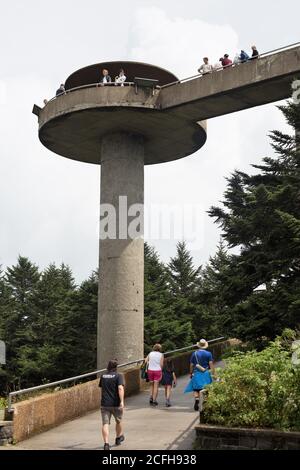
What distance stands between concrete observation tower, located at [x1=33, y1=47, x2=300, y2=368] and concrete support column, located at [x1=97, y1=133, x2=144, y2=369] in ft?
0.11

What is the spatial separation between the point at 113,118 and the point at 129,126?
0.94 m

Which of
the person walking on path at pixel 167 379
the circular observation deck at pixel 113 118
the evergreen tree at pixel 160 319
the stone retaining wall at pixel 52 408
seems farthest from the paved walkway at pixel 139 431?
the evergreen tree at pixel 160 319

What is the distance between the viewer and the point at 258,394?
31.1 feet

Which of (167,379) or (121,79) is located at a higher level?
(121,79)

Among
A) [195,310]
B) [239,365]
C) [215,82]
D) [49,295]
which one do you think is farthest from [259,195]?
[49,295]

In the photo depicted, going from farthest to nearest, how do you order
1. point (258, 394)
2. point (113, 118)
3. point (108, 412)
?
1. point (113, 118)
2. point (108, 412)
3. point (258, 394)

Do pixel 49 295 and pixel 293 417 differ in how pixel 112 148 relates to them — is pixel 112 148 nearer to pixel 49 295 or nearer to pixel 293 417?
pixel 293 417

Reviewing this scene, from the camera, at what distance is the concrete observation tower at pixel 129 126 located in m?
21.1

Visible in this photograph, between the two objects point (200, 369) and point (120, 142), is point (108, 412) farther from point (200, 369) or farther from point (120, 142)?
point (120, 142)

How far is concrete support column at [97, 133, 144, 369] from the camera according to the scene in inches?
872

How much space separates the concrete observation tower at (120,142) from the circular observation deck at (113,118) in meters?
0.04

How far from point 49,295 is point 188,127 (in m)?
31.3

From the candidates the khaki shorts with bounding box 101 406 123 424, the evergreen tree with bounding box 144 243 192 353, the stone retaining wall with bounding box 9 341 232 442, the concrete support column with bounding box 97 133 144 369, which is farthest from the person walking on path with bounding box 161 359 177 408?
the evergreen tree with bounding box 144 243 192 353

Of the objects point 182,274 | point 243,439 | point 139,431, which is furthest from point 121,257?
point 182,274
